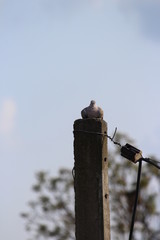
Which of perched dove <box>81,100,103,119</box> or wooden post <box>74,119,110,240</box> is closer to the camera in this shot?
wooden post <box>74,119,110,240</box>

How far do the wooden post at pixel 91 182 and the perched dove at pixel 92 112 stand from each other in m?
0.09

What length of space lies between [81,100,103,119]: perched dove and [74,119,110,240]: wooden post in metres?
0.09

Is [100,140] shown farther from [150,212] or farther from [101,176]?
[150,212]

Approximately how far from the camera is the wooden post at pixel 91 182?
611 centimetres

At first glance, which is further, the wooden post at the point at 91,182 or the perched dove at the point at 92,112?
the perched dove at the point at 92,112

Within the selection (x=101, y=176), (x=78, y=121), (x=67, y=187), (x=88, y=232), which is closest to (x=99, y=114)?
(x=78, y=121)

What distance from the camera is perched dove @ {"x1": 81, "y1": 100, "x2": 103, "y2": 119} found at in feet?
21.0

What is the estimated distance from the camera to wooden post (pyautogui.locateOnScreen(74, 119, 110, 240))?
20.0ft

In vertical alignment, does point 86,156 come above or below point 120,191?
below

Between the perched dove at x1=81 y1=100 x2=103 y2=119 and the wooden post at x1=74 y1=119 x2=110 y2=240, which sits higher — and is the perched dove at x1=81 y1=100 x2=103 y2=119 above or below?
above

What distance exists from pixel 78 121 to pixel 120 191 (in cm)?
1594

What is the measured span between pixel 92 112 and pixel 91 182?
0.66m

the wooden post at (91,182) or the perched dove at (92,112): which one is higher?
the perched dove at (92,112)

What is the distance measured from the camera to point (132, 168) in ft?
70.7
